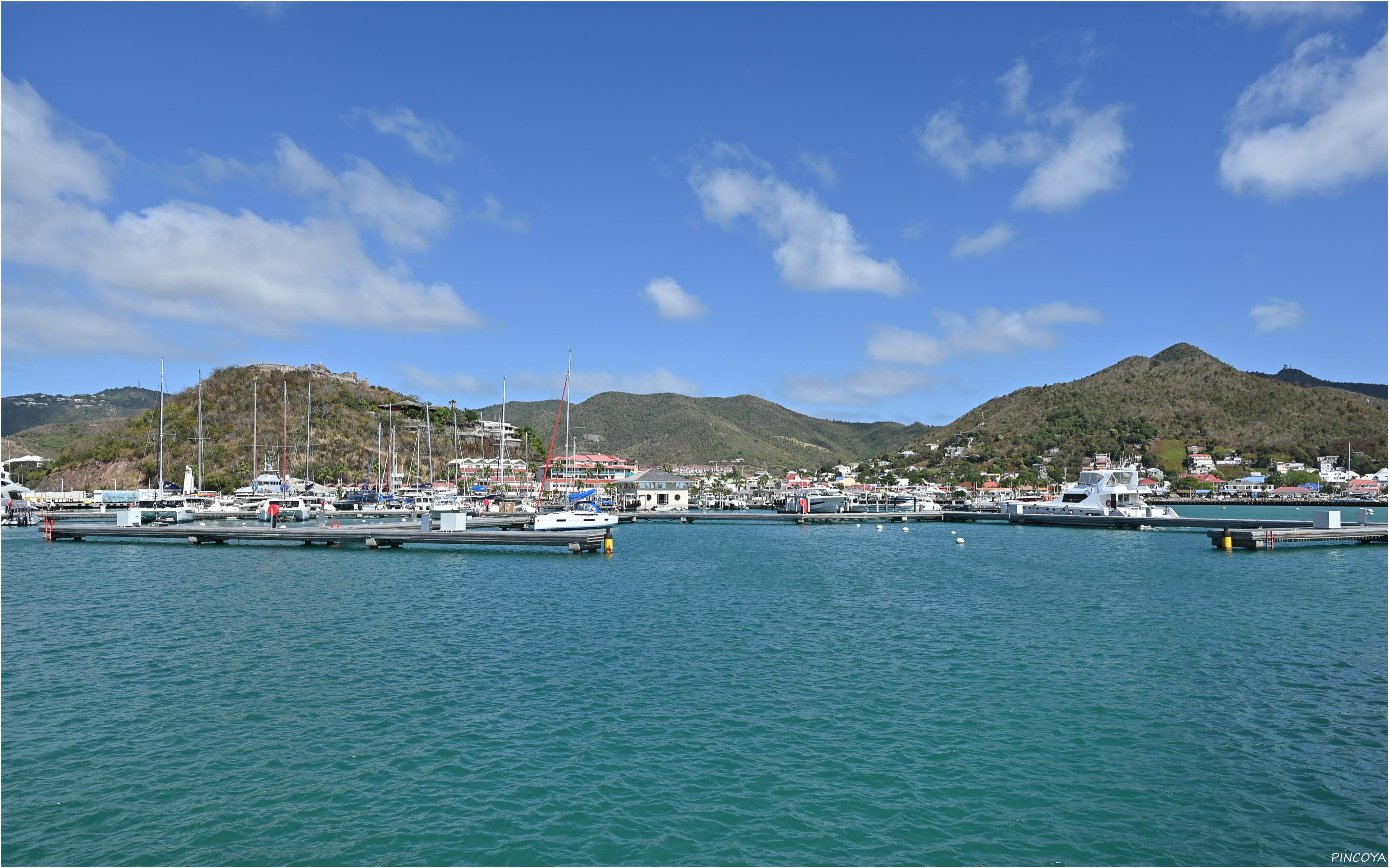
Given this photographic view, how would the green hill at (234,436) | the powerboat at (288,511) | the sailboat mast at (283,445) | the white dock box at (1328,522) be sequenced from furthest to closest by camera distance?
the green hill at (234,436) → the sailboat mast at (283,445) → the powerboat at (288,511) → the white dock box at (1328,522)

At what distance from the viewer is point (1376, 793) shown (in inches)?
533

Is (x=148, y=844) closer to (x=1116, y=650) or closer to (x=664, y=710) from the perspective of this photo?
(x=664, y=710)

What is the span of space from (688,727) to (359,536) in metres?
45.3

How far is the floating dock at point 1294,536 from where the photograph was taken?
182ft

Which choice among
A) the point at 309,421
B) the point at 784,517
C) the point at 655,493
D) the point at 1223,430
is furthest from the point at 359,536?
the point at 1223,430

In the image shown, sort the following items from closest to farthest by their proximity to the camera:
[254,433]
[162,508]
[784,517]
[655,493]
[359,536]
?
→ [359,536], [162,508], [784,517], [254,433], [655,493]

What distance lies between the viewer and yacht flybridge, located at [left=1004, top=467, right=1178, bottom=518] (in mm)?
80125

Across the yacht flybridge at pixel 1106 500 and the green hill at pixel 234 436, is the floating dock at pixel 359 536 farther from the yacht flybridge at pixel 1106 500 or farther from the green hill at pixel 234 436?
the green hill at pixel 234 436

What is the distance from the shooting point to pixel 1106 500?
3246 inches

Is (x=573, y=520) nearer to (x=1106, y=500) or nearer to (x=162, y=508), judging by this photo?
(x=162, y=508)

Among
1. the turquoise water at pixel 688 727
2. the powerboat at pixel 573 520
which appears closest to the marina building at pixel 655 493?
the powerboat at pixel 573 520

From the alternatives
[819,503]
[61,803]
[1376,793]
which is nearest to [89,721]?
[61,803]

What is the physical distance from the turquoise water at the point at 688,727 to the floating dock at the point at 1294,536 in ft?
82.8

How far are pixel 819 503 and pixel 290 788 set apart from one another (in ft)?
292
